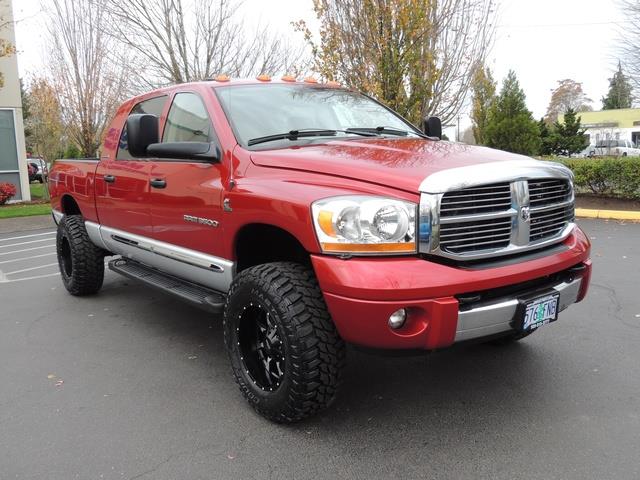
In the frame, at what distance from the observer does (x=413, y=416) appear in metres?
3.21

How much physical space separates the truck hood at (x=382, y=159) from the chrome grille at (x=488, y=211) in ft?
0.32

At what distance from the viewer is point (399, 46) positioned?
440 inches

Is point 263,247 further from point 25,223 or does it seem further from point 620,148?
point 620,148

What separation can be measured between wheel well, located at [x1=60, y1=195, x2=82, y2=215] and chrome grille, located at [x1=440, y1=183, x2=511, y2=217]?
4656mm

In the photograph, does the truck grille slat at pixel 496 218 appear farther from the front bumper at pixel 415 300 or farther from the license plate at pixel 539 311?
the license plate at pixel 539 311

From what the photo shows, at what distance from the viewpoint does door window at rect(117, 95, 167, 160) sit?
4576mm

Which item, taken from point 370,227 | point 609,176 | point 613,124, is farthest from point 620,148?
point 370,227

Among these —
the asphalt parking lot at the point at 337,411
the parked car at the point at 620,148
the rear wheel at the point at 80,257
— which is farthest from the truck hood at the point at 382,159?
the parked car at the point at 620,148

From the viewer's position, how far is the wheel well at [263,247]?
3.37 metres

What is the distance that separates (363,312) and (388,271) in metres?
0.22

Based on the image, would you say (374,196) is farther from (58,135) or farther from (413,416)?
(58,135)

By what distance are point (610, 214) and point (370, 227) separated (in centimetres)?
983

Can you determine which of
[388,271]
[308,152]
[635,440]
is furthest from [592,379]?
[308,152]

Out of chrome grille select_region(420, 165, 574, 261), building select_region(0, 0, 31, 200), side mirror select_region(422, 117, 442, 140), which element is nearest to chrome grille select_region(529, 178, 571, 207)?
chrome grille select_region(420, 165, 574, 261)
